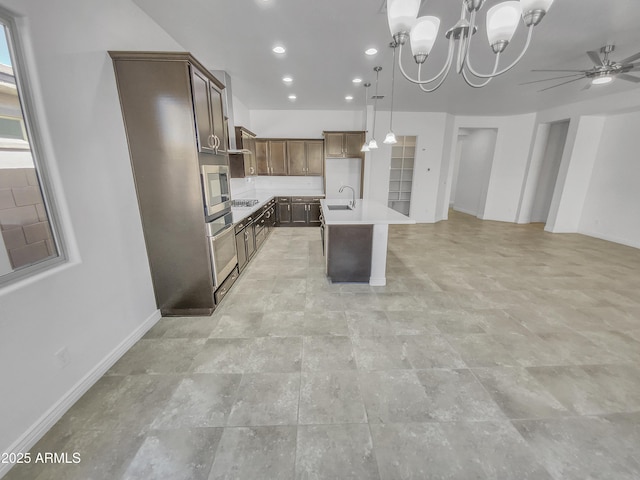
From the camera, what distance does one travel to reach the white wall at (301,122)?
6.25m

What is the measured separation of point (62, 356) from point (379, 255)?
299cm

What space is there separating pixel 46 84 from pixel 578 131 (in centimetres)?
835

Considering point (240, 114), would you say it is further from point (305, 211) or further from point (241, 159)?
point (305, 211)

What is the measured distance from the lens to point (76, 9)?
1692mm

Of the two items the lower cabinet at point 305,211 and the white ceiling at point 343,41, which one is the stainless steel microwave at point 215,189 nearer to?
the white ceiling at point 343,41

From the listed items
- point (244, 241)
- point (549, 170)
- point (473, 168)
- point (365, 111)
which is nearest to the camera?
point (244, 241)

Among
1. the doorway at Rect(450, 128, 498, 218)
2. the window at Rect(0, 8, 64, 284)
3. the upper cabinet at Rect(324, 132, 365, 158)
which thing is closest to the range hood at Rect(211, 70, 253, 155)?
the window at Rect(0, 8, 64, 284)

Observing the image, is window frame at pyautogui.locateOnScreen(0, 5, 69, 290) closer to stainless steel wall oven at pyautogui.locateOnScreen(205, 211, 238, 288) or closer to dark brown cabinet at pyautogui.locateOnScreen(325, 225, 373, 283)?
stainless steel wall oven at pyautogui.locateOnScreen(205, 211, 238, 288)

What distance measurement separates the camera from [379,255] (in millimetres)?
3232

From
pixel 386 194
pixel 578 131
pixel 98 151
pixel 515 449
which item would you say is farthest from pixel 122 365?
pixel 578 131

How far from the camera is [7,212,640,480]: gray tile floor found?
1307 mm

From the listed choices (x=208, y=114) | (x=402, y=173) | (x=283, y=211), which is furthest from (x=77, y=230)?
(x=402, y=173)

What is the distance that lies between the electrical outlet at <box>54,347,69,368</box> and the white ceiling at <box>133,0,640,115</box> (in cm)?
289

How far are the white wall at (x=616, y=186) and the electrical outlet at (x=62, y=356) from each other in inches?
336
